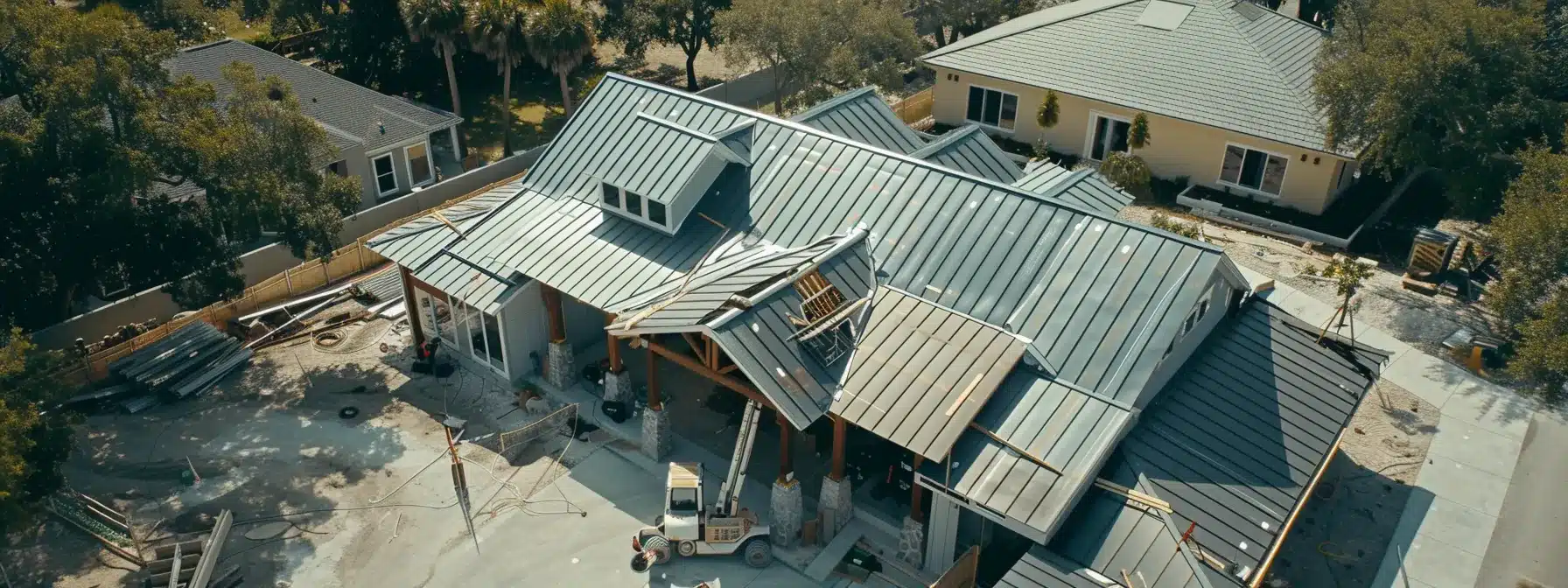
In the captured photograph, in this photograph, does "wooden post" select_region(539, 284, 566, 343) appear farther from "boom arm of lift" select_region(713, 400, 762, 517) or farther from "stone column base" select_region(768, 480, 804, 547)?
"stone column base" select_region(768, 480, 804, 547)

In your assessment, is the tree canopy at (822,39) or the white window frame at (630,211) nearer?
the white window frame at (630,211)

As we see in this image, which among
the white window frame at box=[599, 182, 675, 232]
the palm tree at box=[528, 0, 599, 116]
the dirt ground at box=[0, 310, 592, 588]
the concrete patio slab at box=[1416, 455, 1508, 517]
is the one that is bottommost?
the dirt ground at box=[0, 310, 592, 588]

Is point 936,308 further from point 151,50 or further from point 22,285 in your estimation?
point 22,285

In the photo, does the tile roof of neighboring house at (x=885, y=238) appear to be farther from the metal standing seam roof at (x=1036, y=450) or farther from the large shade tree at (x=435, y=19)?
the large shade tree at (x=435, y=19)

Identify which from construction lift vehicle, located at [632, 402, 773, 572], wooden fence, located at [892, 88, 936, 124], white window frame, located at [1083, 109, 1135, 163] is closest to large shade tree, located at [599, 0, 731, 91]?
wooden fence, located at [892, 88, 936, 124]

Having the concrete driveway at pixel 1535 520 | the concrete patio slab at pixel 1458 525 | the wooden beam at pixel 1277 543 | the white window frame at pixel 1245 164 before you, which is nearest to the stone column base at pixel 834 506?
the wooden beam at pixel 1277 543

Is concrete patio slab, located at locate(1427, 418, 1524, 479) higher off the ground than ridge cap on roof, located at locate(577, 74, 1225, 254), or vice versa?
ridge cap on roof, located at locate(577, 74, 1225, 254)

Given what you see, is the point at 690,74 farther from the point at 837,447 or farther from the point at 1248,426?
the point at 1248,426
